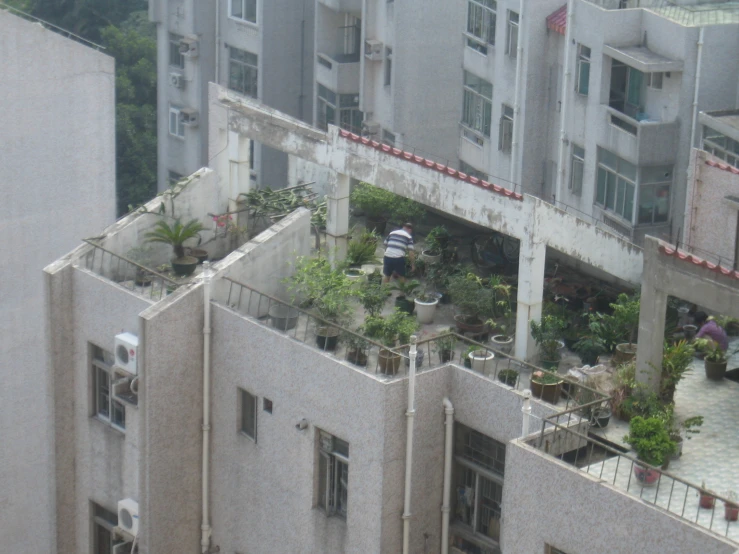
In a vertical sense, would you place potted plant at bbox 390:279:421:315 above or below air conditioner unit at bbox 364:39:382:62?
above

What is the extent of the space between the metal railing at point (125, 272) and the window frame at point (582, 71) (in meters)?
13.3

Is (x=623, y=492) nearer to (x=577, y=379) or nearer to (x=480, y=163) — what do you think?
(x=577, y=379)

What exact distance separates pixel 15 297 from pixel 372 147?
36.0 feet

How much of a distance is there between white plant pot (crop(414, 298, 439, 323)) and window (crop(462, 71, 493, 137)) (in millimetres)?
16513

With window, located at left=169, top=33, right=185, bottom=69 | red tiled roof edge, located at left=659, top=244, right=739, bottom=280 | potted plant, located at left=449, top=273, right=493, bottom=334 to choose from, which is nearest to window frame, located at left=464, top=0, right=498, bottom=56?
potted plant, located at left=449, top=273, right=493, bottom=334

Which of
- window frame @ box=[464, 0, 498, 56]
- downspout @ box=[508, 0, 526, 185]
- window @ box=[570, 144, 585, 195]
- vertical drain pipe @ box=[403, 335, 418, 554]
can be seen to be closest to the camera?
vertical drain pipe @ box=[403, 335, 418, 554]

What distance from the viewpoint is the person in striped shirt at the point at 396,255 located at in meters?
27.7

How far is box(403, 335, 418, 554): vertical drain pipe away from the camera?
2269cm

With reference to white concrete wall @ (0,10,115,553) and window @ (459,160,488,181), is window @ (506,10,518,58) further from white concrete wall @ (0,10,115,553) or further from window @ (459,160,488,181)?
white concrete wall @ (0,10,115,553)

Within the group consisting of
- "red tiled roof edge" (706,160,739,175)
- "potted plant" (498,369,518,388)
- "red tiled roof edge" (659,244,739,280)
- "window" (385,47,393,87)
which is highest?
"red tiled roof edge" (659,244,739,280)

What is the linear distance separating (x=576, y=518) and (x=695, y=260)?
4.09 metres

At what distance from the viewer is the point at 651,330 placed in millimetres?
22062

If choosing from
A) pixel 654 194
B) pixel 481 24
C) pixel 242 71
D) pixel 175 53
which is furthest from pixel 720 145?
pixel 175 53

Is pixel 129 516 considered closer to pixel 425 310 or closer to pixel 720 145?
pixel 425 310
